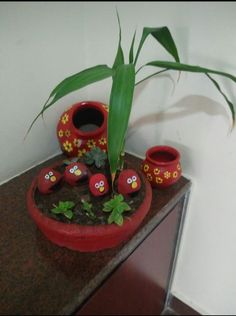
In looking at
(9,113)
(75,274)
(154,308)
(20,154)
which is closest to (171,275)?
(154,308)

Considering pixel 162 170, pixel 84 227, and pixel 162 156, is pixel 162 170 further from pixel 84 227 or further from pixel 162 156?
pixel 84 227

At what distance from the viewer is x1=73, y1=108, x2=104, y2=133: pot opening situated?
860 mm

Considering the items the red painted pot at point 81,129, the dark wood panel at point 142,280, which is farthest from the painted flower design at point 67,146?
the dark wood panel at point 142,280

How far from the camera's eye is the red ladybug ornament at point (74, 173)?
675 millimetres

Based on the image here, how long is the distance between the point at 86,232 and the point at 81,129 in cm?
38

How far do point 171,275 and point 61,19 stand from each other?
0.94 metres

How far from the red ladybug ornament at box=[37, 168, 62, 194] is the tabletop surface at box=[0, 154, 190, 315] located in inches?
4.7

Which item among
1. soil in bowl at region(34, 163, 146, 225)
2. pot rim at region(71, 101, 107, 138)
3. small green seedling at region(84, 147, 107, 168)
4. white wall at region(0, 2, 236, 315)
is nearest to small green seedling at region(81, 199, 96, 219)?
soil in bowl at region(34, 163, 146, 225)

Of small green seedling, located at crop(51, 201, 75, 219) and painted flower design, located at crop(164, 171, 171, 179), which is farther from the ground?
small green seedling, located at crop(51, 201, 75, 219)

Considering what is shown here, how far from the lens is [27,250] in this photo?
66 centimetres

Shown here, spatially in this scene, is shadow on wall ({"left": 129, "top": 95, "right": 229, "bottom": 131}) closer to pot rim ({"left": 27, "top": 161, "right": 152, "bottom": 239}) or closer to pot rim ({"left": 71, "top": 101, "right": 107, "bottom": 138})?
pot rim ({"left": 71, "top": 101, "right": 107, "bottom": 138})

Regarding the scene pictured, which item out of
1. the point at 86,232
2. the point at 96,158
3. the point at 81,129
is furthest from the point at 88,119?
the point at 86,232

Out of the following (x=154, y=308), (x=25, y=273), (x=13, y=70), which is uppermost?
(x=13, y=70)

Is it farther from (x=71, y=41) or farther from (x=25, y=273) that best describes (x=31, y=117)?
(x=25, y=273)
